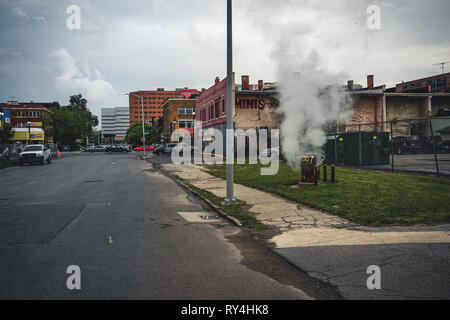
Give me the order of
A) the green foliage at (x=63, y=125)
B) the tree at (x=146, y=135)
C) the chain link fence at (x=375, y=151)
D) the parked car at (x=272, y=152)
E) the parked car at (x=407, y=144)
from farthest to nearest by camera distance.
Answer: the tree at (x=146, y=135) → the green foliage at (x=63, y=125) → the parked car at (x=272, y=152) → the parked car at (x=407, y=144) → the chain link fence at (x=375, y=151)

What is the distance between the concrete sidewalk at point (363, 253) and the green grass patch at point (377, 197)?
21.6 inches

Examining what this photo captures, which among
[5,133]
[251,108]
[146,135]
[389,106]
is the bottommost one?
[5,133]

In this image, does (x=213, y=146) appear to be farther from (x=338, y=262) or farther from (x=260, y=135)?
(x=338, y=262)

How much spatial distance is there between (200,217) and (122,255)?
3.46 meters

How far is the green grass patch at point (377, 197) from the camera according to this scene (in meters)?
7.60

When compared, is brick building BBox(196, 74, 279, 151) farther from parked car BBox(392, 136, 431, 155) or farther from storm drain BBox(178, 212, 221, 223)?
storm drain BBox(178, 212, 221, 223)

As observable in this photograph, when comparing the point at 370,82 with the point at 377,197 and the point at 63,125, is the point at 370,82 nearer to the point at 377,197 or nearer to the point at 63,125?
the point at 377,197

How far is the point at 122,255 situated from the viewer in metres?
5.43

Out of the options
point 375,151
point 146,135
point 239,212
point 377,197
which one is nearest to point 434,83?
point 375,151

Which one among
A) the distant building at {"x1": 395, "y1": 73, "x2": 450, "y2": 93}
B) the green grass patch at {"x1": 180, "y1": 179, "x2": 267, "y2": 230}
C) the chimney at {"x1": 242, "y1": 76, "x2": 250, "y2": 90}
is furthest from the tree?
the green grass patch at {"x1": 180, "y1": 179, "x2": 267, "y2": 230}

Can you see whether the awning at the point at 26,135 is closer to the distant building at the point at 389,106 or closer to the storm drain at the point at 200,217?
the distant building at the point at 389,106

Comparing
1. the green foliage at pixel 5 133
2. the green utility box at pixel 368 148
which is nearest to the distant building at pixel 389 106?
the green utility box at pixel 368 148

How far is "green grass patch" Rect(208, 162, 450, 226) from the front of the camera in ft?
24.9
